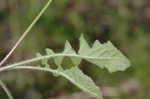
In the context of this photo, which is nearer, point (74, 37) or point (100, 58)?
point (100, 58)

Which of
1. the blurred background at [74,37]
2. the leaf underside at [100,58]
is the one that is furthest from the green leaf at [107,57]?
the blurred background at [74,37]

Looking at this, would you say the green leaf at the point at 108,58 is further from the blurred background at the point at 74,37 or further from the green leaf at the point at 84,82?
the blurred background at the point at 74,37

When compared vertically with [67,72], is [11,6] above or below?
below

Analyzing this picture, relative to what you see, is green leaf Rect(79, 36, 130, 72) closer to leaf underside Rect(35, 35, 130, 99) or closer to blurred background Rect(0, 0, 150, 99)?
leaf underside Rect(35, 35, 130, 99)

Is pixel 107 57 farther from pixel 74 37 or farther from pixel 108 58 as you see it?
pixel 74 37

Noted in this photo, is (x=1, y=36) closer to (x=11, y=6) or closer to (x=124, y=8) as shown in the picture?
(x=11, y=6)

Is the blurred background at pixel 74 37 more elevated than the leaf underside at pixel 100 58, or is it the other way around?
the leaf underside at pixel 100 58

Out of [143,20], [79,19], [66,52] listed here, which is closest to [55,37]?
[79,19]

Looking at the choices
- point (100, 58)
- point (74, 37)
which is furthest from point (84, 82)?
point (74, 37)
